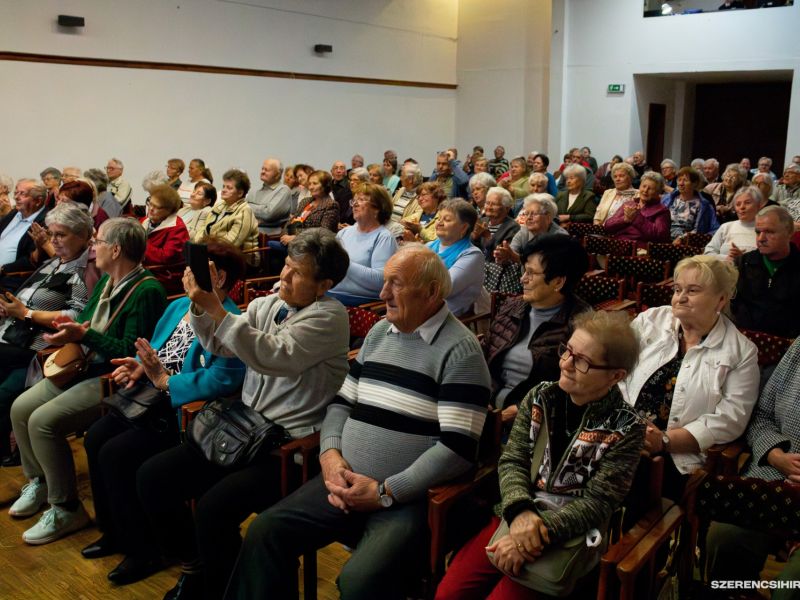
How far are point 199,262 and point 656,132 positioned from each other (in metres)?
13.2

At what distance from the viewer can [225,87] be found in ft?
37.4

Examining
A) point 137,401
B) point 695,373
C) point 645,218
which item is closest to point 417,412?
point 695,373

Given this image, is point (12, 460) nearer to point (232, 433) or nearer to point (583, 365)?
point (232, 433)

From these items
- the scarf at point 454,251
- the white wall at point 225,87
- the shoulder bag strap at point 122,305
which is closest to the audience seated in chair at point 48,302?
the shoulder bag strap at point 122,305

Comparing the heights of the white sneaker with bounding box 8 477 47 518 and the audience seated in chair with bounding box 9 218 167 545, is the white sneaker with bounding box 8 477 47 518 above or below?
below

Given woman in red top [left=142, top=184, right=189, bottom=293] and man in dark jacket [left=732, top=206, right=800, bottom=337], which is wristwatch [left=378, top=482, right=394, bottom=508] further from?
woman in red top [left=142, top=184, right=189, bottom=293]

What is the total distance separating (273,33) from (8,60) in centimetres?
403

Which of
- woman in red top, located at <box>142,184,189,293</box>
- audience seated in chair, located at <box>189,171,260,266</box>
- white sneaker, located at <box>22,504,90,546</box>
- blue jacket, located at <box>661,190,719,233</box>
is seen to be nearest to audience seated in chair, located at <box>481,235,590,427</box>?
white sneaker, located at <box>22,504,90,546</box>

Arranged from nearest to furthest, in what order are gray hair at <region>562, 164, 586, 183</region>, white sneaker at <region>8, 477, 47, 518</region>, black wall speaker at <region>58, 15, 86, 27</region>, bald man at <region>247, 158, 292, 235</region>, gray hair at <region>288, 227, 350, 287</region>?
gray hair at <region>288, 227, 350, 287</region> < white sneaker at <region>8, 477, 47, 518</region> < gray hair at <region>562, 164, 586, 183</region> < bald man at <region>247, 158, 292, 235</region> < black wall speaker at <region>58, 15, 86, 27</region>

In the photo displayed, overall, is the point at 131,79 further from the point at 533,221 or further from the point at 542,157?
the point at 533,221

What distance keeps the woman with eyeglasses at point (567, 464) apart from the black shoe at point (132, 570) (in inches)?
50.1

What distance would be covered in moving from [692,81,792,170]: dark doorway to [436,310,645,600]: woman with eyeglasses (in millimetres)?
14124

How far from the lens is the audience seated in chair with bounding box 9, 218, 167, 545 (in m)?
3.04

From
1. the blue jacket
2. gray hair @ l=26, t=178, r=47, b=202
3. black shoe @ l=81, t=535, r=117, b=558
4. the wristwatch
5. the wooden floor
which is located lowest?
the wooden floor
